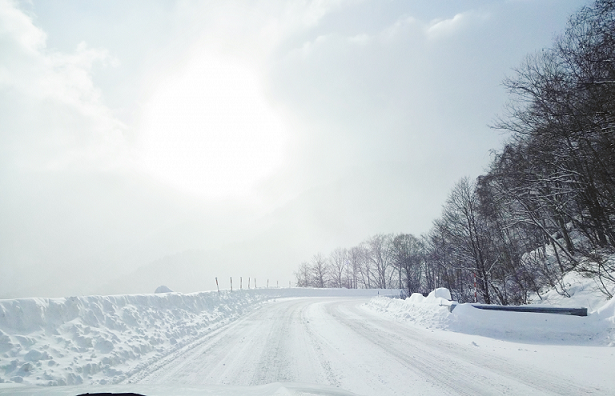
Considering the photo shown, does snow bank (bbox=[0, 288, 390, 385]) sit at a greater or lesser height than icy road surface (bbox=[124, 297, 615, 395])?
greater

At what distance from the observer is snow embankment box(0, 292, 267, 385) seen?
525cm

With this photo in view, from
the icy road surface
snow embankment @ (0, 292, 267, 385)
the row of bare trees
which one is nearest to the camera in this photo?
the icy road surface

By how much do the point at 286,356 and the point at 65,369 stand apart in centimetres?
417

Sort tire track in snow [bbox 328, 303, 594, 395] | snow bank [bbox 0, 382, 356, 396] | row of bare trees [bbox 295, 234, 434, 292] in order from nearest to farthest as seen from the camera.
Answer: snow bank [bbox 0, 382, 356, 396] < tire track in snow [bbox 328, 303, 594, 395] < row of bare trees [bbox 295, 234, 434, 292]

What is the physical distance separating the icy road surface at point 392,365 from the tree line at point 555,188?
23.9 feet

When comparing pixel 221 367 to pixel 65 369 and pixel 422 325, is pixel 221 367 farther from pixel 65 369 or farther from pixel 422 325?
pixel 422 325

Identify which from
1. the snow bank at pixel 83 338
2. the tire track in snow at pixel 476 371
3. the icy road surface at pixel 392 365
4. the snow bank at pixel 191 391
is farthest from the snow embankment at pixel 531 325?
the snow bank at pixel 83 338

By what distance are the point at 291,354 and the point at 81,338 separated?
4589 mm

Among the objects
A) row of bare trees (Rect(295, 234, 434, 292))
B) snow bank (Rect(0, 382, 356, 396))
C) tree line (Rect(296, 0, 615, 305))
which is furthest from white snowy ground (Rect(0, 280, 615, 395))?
row of bare trees (Rect(295, 234, 434, 292))

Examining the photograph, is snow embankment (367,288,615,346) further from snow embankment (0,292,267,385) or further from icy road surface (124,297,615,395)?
snow embankment (0,292,267,385)

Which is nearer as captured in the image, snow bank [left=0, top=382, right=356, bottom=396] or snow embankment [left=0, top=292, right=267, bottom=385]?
snow bank [left=0, top=382, right=356, bottom=396]

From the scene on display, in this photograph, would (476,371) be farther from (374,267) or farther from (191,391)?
(374,267)

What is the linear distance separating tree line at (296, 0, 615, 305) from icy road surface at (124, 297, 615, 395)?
286 inches

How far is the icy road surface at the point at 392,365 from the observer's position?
4.85 meters
